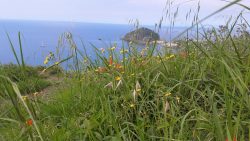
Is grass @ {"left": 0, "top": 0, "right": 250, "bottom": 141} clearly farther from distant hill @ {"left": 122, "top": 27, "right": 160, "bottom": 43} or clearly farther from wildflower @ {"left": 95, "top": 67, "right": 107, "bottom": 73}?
distant hill @ {"left": 122, "top": 27, "right": 160, "bottom": 43}

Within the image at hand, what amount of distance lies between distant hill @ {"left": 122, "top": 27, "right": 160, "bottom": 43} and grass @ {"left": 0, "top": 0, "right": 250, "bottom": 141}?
0.49 metres

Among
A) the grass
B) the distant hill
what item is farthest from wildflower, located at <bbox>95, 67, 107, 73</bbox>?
the distant hill

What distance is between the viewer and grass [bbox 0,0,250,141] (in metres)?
2.17

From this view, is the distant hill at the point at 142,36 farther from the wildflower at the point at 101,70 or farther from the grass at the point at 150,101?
the wildflower at the point at 101,70

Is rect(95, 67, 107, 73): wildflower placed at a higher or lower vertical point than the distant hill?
lower

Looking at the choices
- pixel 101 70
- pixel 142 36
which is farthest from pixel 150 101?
pixel 142 36

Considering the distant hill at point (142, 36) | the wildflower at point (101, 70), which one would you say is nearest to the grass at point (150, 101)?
the wildflower at point (101, 70)

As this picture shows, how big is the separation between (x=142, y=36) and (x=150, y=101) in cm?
177

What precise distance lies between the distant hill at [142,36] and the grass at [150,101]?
493 millimetres

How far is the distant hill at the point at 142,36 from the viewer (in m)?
4.01

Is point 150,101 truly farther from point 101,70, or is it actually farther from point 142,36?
point 142,36

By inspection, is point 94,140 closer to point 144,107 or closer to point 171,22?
point 144,107

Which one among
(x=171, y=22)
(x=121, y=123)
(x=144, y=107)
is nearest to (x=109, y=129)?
(x=121, y=123)

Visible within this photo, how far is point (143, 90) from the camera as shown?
2.76 metres
